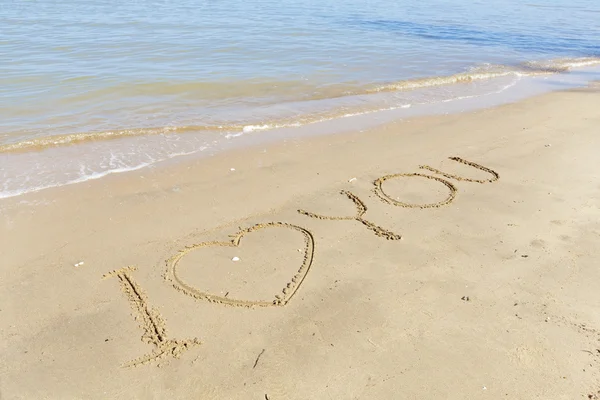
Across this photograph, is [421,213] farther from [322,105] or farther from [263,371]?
[322,105]

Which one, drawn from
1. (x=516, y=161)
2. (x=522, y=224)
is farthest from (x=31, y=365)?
(x=516, y=161)

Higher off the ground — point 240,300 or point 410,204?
point 410,204

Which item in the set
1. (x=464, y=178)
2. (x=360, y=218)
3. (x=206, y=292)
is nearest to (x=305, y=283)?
(x=206, y=292)

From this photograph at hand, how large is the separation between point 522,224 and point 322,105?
502 cm

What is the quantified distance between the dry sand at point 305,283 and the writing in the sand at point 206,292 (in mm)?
18

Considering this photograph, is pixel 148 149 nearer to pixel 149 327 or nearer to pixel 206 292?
pixel 206 292

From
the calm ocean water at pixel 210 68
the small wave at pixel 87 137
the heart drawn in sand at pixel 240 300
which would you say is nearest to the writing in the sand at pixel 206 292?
the heart drawn in sand at pixel 240 300

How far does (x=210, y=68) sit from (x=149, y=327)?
8845 millimetres

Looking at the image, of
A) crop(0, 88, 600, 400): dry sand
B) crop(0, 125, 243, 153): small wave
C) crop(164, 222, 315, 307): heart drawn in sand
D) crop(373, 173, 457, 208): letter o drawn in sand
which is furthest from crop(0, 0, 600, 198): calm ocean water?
crop(373, 173, 457, 208): letter o drawn in sand

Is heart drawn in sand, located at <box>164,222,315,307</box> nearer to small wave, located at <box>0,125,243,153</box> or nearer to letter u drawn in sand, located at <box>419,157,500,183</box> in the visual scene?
letter u drawn in sand, located at <box>419,157,500,183</box>

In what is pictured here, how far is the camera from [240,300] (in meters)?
4.02

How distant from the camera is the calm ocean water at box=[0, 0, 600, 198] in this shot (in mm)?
7348

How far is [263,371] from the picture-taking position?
3.35m

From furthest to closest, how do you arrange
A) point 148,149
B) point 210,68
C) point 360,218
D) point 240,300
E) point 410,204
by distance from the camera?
point 210,68, point 148,149, point 410,204, point 360,218, point 240,300
